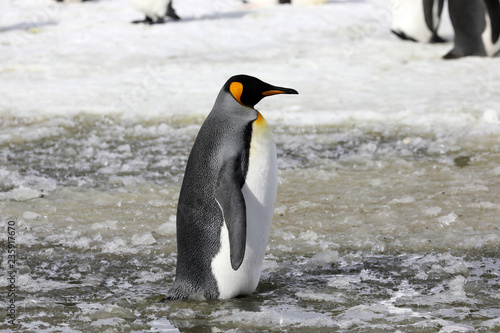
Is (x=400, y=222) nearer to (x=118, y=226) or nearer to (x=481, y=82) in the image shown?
(x=118, y=226)

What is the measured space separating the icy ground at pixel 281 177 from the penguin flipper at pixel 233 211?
212mm

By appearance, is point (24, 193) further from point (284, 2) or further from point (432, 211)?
point (284, 2)

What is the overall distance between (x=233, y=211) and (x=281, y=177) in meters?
2.00

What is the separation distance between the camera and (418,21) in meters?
9.05

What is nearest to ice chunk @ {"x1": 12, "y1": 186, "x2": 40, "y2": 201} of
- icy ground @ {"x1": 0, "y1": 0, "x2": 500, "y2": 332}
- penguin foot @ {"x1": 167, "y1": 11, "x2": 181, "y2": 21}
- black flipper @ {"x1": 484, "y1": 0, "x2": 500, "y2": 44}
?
icy ground @ {"x1": 0, "y1": 0, "x2": 500, "y2": 332}

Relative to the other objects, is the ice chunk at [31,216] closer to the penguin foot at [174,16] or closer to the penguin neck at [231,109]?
the penguin neck at [231,109]

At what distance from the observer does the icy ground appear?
2.51 m

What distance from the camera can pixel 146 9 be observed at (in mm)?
10523

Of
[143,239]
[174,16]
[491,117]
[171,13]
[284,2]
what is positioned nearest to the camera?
[143,239]

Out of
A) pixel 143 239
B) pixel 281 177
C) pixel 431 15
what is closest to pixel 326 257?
pixel 143 239

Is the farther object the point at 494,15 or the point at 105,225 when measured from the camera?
the point at 494,15

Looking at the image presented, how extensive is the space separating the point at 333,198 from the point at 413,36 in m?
5.77

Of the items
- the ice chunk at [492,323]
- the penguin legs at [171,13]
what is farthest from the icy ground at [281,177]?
the penguin legs at [171,13]

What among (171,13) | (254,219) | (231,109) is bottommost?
(171,13)
